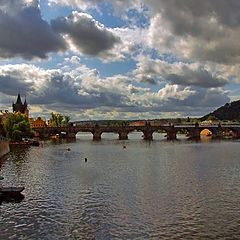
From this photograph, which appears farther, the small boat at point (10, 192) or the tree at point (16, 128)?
the tree at point (16, 128)

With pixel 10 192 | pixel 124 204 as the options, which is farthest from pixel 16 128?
pixel 124 204

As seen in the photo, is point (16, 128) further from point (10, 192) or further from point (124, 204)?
point (124, 204)

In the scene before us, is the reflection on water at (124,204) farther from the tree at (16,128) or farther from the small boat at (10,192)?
the tree at (16,128)

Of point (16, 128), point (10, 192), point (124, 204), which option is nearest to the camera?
point (124, 204)

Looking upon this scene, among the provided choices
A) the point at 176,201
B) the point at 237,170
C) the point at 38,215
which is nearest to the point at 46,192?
the point at 38,215

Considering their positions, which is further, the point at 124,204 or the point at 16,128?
the point at 16,128

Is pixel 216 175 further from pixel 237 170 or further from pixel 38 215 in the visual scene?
pixel 38 215

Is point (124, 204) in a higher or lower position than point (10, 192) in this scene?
lower

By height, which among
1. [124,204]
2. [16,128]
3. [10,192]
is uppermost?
[16,128]

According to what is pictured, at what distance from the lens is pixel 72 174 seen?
89812mm

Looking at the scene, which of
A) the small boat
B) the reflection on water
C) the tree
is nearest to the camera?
the reflection on water

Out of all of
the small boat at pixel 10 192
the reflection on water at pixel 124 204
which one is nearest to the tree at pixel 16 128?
the reflection on water at pixel 124 204

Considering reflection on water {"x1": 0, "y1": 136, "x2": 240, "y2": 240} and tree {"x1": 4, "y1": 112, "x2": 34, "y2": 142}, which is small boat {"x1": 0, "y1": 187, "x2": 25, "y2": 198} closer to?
reflection on water {"x1": 0, "y1": 136, "x2": 240, "y2": 240}

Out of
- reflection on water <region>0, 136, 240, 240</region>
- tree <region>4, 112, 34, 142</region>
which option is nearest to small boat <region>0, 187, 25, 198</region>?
reflection on water <region>0, 136, 240, 240</region>
